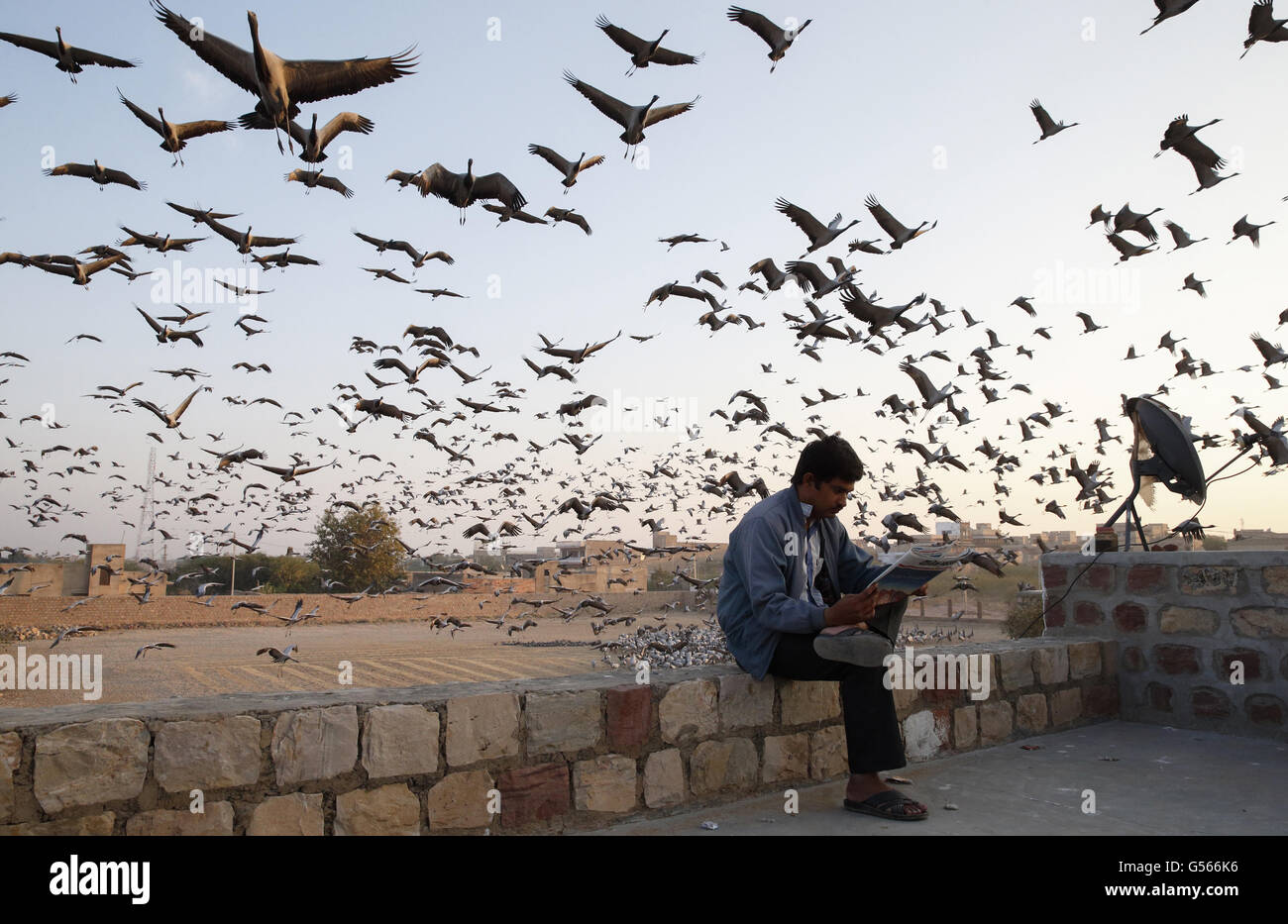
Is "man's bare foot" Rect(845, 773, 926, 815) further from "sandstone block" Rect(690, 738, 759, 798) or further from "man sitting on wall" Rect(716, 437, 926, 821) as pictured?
"sandstone block" Rect(690, 738, 759, 798)

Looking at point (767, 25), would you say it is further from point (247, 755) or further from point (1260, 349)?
point (1260, 349)

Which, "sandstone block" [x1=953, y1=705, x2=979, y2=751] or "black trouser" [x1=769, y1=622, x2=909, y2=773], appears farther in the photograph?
"sandstone block" [x1=953, y1=705, x2=979, y2=751]

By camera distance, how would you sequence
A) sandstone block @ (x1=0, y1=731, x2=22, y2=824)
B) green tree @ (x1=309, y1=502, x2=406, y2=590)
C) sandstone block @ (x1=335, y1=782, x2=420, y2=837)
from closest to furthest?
sandstone block @ (x1=0, y1=731, x2=22, y2=824)
sandstone block @ (x1=335, y1=782, x2=420, y2=837)
green tree @ (x1=309, y1=502, x2=406, y2=590)

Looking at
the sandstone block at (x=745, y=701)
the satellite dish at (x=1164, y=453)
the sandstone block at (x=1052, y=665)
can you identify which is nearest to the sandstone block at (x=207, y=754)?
the sandstone block at (x=745, y=701)

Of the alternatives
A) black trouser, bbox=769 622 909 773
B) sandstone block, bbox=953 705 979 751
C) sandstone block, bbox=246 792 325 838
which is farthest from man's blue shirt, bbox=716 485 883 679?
sandstone block, bbox=246 792 325 838

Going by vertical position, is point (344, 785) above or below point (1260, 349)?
below

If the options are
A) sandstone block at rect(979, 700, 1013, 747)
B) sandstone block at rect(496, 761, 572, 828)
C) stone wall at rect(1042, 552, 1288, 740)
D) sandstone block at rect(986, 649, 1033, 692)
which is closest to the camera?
sandstone block at rect(496, 761, 572, 828)

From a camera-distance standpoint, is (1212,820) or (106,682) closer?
(1212,820)

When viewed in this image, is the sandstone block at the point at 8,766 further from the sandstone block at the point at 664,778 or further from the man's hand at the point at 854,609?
the man's hand at the point at 854,609

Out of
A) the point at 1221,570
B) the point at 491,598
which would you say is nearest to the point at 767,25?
the point at 1221,570

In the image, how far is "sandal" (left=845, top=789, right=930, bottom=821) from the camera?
320cm

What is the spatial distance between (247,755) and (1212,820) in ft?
12.2

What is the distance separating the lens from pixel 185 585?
60312mm

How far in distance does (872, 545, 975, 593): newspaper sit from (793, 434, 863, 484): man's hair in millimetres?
543
